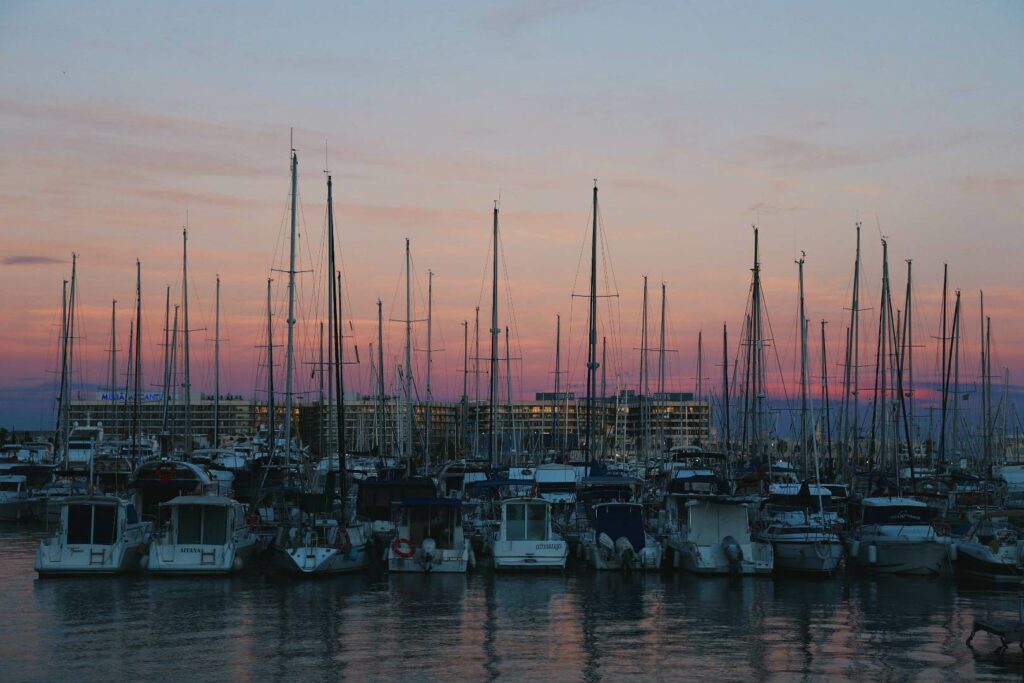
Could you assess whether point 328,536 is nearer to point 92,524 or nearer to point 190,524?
point 190,524

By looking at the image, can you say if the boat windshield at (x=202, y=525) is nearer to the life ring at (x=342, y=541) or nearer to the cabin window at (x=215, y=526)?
the cabin window at (x=215, y=526)

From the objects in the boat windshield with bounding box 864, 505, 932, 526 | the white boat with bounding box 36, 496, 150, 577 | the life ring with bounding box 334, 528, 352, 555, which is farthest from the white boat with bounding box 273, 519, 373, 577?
the boat windshield with bounding box 864, 505, 932, 526

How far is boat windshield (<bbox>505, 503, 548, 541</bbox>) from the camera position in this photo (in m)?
42.6

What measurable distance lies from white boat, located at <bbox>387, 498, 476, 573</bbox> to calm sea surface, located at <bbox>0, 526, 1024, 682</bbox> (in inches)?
19.9

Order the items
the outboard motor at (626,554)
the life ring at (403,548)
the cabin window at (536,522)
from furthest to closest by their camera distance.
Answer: the cabin window at (536,522)
the outboard motor at (626,554)
the life ring at (403,548)

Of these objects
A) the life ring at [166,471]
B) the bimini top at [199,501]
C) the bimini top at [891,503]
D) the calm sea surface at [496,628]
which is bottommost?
the calm sea surface at [496,628]

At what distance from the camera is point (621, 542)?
42750 mm

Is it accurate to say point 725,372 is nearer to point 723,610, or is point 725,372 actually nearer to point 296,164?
point 296,164

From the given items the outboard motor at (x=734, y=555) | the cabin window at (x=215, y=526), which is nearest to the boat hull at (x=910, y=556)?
the outboard motor at (x=734, y=555)

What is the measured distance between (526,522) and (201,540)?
11253 mm

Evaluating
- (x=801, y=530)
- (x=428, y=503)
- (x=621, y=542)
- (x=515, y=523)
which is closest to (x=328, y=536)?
(x=428, y=503)

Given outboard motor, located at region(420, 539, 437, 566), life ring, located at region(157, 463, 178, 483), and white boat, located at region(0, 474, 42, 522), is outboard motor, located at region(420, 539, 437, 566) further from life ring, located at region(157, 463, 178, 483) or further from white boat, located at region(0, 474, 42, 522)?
white boat, located at region(0, 474, 42, 522)

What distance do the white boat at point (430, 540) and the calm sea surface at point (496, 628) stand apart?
50 centimetres

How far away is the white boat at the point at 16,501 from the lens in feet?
217
